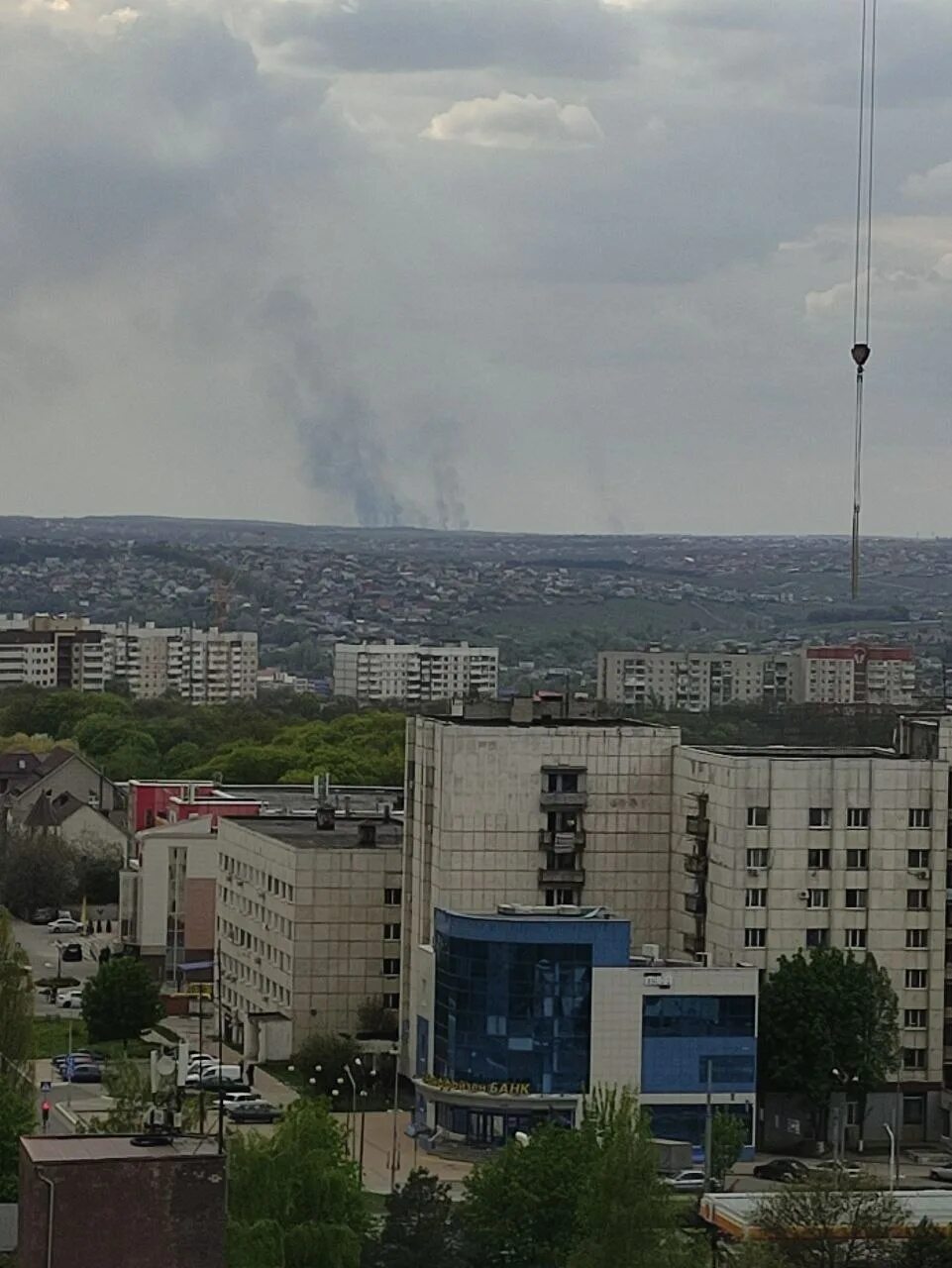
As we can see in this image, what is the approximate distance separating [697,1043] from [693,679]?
108587 millimetres

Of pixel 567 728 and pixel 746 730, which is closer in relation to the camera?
pixel 567 728

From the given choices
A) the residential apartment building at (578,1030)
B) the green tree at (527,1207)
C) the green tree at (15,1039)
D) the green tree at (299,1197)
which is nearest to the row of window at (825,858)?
the residential apartment building at (578,1030)

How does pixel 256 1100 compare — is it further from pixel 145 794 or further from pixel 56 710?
pixel 56 710

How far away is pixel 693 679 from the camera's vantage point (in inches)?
5719

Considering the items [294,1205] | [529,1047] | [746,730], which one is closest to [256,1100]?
[529,1047]

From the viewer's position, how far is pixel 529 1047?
121 ft

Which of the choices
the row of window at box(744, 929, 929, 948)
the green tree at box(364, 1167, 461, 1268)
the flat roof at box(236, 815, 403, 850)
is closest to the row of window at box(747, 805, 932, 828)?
the row of window at box(744, 929, 929, 948)

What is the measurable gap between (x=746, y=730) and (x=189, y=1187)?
6987 cm

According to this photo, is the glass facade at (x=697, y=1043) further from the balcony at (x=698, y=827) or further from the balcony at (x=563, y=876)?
the balcony at (x=563, y=876)

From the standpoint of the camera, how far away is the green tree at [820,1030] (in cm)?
3738

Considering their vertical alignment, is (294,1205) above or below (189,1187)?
below

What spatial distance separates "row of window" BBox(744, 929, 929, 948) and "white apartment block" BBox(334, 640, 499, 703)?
420ft

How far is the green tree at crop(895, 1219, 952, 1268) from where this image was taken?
2581 cm

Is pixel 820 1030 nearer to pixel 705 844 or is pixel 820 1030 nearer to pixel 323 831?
pixel 705 844
